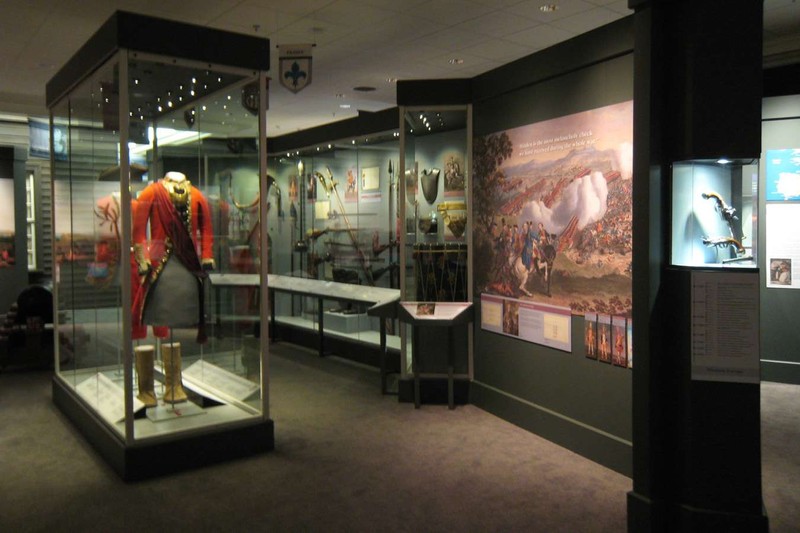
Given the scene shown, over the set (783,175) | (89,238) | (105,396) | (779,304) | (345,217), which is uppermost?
(783,175)

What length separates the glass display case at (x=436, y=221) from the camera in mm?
5996

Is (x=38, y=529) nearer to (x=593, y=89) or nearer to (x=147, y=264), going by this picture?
(x=147, y=264)

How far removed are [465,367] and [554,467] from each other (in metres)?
1.74

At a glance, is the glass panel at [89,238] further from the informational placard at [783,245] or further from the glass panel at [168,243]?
the informational placard at [783,245]

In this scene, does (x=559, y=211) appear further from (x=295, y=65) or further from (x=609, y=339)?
(x=295, y=65)

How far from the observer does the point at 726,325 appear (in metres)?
3.25

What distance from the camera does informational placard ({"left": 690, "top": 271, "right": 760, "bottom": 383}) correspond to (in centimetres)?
323

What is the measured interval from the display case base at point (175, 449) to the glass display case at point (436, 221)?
1.75 m

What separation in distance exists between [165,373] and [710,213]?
392 cm

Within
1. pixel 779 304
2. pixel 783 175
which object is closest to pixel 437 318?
pixel 779 304

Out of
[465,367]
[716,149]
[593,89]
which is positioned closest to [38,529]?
[465,367]

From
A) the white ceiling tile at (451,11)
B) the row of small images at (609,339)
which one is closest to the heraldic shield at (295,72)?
the white ceiling tile at (451,11)

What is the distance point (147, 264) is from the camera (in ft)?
15.3

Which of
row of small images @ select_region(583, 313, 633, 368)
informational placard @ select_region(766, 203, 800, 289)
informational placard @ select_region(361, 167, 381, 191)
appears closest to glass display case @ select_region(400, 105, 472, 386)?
row of small images @ select_region(583, 313, 633, 368)
